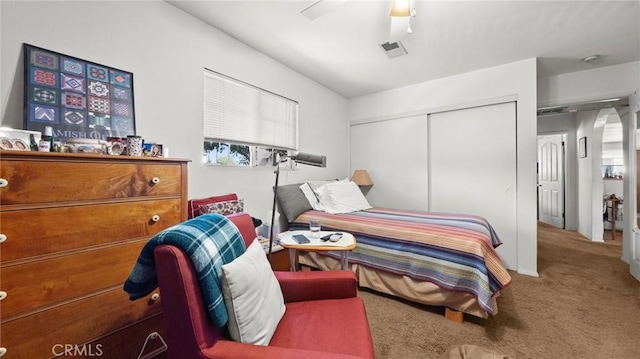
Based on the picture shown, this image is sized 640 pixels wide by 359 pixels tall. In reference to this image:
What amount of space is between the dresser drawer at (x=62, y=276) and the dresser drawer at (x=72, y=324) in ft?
0.15

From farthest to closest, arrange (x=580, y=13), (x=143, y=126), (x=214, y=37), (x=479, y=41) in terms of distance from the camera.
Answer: (x=479, y=41), (x=214, y=37), (x=580, y=13), (x=143, y=126)

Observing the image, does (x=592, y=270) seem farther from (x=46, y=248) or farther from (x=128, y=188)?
(x=46, y=248)

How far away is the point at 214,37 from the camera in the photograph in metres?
2.33

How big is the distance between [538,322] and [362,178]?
8.47ft

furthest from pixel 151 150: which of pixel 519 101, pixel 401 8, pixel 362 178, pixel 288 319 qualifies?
pixel 519 101

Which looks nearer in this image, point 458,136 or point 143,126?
point 143,126

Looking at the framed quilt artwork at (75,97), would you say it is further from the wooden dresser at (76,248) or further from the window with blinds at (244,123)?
the window with blinds at (244,123)

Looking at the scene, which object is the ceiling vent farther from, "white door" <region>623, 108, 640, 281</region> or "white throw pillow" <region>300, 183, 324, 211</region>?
"white door" <region>623, 108, 640, 281</region>

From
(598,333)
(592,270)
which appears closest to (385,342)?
(598,333)

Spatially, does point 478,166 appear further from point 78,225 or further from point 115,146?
point 78,225

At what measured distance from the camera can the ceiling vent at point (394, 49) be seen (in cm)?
255

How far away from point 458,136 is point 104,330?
394 cm

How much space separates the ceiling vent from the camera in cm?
255

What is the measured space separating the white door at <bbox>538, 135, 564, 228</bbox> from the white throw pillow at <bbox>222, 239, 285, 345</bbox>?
6.63 m
